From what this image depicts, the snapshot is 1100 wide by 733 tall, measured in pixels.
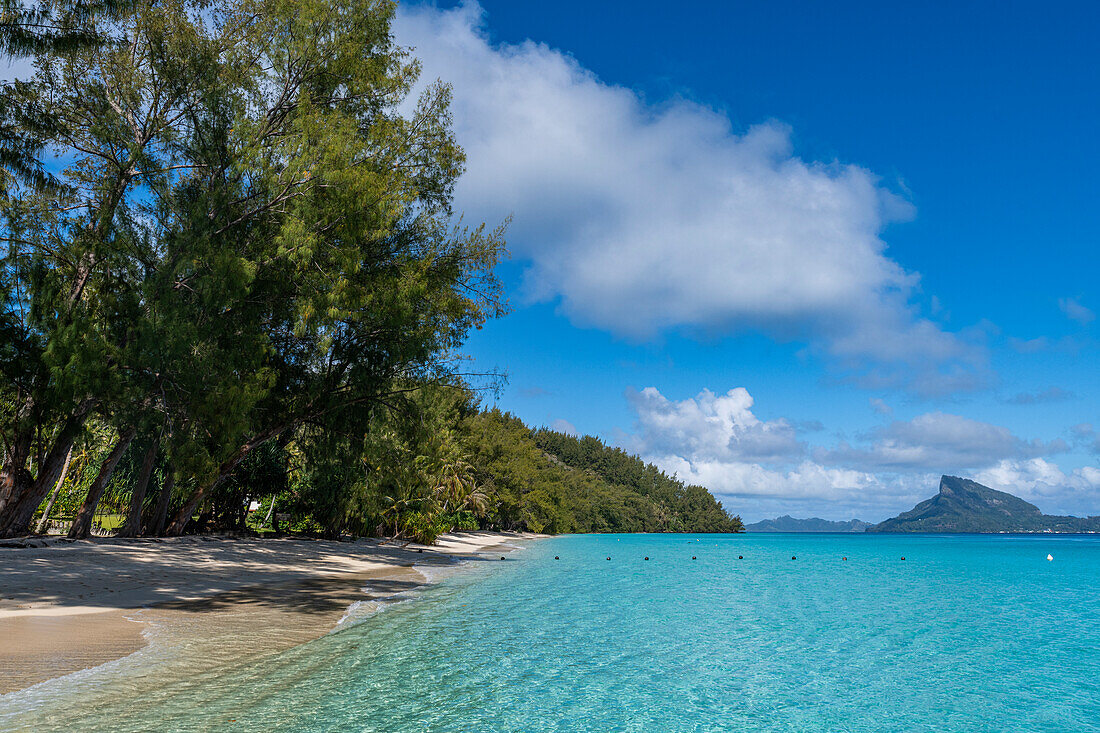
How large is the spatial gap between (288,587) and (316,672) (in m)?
8.90

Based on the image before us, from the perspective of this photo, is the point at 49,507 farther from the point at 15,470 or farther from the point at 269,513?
the point at 269,513

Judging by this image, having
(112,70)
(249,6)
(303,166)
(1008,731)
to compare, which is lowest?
(1008,731)

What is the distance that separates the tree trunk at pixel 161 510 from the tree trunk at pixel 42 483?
207 inches

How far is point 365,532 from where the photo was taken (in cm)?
3497

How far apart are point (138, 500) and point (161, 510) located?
1.42 metres

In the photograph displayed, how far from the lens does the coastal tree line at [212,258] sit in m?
14.8

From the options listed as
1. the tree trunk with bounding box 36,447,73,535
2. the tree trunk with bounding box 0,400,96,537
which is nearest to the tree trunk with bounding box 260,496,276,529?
the tree trunk with bounding box 36,447,73,535

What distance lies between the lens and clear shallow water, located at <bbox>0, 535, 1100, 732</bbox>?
7.16 metres

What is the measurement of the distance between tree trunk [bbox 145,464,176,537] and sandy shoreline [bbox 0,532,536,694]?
1.12m

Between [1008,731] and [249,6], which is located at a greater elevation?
[249,6]

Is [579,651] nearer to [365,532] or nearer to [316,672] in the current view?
[316,672]

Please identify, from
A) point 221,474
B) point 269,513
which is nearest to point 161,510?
point 221,474

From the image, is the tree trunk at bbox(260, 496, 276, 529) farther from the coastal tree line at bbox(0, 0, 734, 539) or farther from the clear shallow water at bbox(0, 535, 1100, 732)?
the clear shallow water at bbox(0, 535, 1100, 732)

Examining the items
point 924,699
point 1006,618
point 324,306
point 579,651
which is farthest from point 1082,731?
point 324,306
